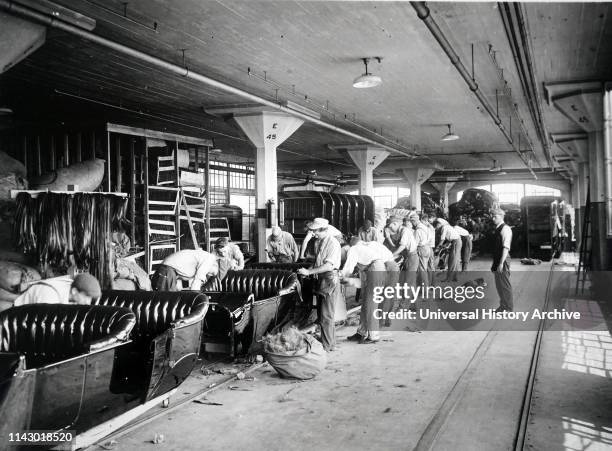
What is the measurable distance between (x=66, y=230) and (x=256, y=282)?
9.80 feet

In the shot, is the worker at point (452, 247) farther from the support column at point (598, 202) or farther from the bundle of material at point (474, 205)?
the bundle of material at point (474, 205)

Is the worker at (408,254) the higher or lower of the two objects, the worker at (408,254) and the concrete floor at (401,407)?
the higher

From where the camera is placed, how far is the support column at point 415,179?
90.9ft

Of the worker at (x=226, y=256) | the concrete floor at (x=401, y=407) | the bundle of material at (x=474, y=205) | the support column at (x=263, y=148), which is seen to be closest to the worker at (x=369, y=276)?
the concrete floor at (x=401, y=407)

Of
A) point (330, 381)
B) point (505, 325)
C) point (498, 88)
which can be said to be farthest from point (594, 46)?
point (330, 381)

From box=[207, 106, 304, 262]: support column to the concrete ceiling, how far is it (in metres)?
0.72

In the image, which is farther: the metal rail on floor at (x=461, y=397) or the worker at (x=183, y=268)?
the worker at (x=183, y=268)

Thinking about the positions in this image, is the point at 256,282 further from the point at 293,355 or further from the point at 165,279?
the point at 293,355

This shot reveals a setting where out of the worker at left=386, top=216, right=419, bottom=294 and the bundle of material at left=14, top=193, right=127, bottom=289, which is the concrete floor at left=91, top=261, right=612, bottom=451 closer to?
the bundle of material at left=14, top=193, right=127, bottom=289

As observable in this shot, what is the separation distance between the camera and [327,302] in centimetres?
756

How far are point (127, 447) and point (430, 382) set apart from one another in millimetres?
3506

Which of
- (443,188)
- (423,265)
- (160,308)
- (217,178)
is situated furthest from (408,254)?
(443,188)

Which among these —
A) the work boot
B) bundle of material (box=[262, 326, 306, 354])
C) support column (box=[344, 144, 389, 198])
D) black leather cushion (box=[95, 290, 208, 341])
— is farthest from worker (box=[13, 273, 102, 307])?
support column (box=[344, 144, 389, 198])

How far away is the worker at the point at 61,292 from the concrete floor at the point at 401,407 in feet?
4.52
